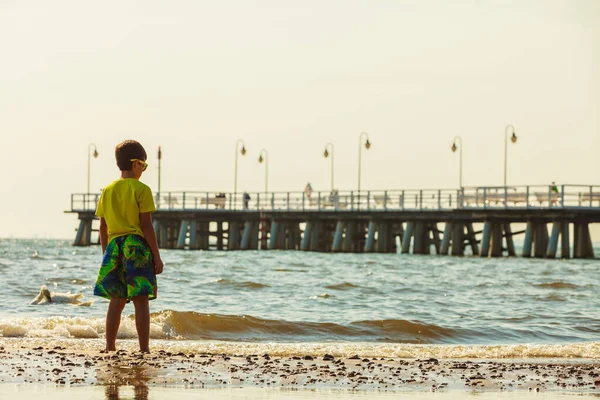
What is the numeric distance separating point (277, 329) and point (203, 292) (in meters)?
6.40

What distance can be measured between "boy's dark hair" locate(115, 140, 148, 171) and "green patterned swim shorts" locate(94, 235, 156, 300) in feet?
1.68

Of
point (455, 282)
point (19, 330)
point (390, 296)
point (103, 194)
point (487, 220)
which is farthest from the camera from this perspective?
point (487, 220)

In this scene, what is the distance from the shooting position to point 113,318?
8.98m

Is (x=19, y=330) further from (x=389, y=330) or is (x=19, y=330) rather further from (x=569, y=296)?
(x=569, y=296)

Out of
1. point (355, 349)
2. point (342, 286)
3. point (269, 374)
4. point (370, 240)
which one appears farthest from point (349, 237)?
point (269, 374)

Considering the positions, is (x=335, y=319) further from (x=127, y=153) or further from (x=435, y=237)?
(x=435, y=237)

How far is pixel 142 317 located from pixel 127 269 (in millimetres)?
416

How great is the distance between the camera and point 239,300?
731 inches

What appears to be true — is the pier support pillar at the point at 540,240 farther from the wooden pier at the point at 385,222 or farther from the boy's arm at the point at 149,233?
the boy's arm at the point at 149,233

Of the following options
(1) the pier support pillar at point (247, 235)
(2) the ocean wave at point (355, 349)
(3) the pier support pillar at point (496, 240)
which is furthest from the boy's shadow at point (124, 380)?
(1) the pier support pillar at point (247, 235)

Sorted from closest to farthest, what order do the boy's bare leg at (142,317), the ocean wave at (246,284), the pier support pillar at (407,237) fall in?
the boy's bare leg at (142,317) < the ocean wave at (246,284) < the pier support pillar at (407,237)

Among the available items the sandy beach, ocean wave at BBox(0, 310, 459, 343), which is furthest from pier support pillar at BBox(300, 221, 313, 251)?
the sandy beach

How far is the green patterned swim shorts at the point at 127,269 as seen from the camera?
8727mm

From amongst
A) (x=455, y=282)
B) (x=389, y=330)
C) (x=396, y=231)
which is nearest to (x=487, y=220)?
(x=396, y=231)
